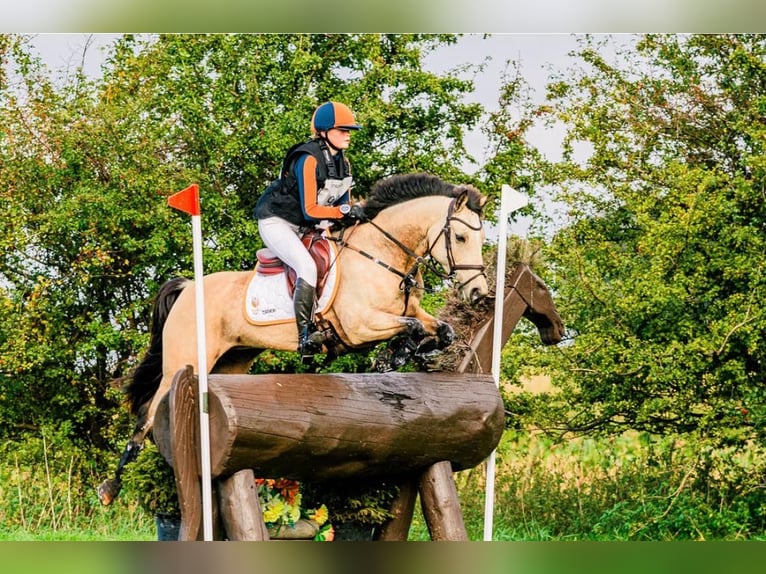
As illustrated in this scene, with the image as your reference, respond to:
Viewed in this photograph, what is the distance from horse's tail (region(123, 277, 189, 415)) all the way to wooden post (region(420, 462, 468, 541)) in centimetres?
195

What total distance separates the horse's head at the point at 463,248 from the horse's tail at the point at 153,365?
178 centimetres

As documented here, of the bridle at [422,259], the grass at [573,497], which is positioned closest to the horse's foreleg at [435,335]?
the bridle at [422,259]

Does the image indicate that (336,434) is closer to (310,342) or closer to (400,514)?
(310,342)

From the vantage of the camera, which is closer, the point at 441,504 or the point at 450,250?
the point at 441,504

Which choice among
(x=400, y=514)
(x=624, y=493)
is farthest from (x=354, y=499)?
(x=624, y=493)

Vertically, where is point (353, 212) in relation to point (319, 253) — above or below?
above

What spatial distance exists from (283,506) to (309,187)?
1.71 metres

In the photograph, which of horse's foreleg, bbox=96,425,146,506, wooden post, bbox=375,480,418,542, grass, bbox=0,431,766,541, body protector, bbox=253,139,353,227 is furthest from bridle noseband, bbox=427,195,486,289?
grass, bbox=0,431,766,541

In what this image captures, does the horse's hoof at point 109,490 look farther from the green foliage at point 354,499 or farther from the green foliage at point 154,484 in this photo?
the green foliage at point 354,499

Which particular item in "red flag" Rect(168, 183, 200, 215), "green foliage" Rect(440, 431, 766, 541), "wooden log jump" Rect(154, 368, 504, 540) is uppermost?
"red flag" Rect(168, 183, 200, 215)

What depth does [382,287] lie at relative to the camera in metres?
6.74

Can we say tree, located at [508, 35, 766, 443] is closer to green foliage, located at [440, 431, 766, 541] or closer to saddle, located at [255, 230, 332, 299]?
green foliage, located at [440, 431, 766, 541]

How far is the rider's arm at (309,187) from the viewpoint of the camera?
6547 millimetres

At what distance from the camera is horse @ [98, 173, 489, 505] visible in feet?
21.6
